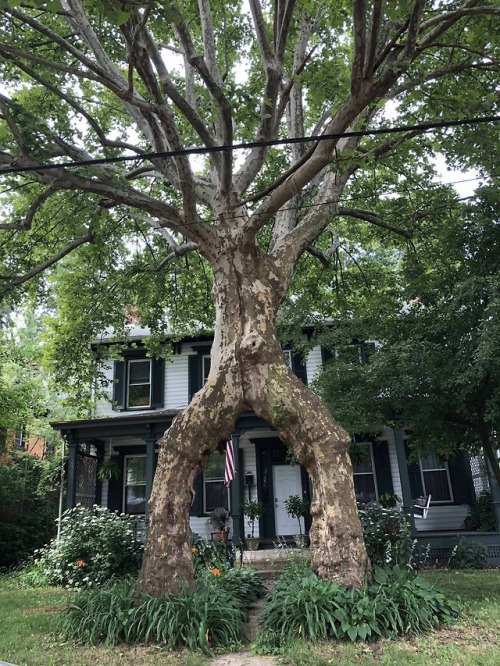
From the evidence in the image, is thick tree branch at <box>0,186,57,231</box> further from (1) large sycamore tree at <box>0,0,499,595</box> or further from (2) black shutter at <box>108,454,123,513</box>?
(2) black shutter at <box>108,454,123,513</box>

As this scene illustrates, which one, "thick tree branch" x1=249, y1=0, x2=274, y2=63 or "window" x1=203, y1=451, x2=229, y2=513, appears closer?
"thick tree branch" x1=249, y1=0, x2=274, y2=63

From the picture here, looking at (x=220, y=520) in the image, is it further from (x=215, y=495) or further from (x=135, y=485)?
(x=135, y=485)

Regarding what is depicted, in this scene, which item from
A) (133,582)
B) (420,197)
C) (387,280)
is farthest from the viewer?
(387,280)

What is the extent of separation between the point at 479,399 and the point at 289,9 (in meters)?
6.83

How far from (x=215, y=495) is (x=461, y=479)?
23.7ft

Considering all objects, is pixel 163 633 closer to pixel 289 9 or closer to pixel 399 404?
pixel 399 404

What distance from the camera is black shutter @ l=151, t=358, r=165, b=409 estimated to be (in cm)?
1694

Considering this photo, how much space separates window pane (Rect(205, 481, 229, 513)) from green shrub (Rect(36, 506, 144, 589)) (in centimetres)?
500

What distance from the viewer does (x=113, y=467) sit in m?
15.8

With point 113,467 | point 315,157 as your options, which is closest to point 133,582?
point 315,157

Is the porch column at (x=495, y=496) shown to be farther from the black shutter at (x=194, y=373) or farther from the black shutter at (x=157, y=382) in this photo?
the black shutter at (x=157, y=382)

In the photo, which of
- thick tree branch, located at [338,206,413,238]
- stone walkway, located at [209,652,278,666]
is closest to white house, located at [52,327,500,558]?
thick tree branch, located at [338,206,413,238]

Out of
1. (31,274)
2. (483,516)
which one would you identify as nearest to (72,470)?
(31,274)

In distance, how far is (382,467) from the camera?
16.0 metres
